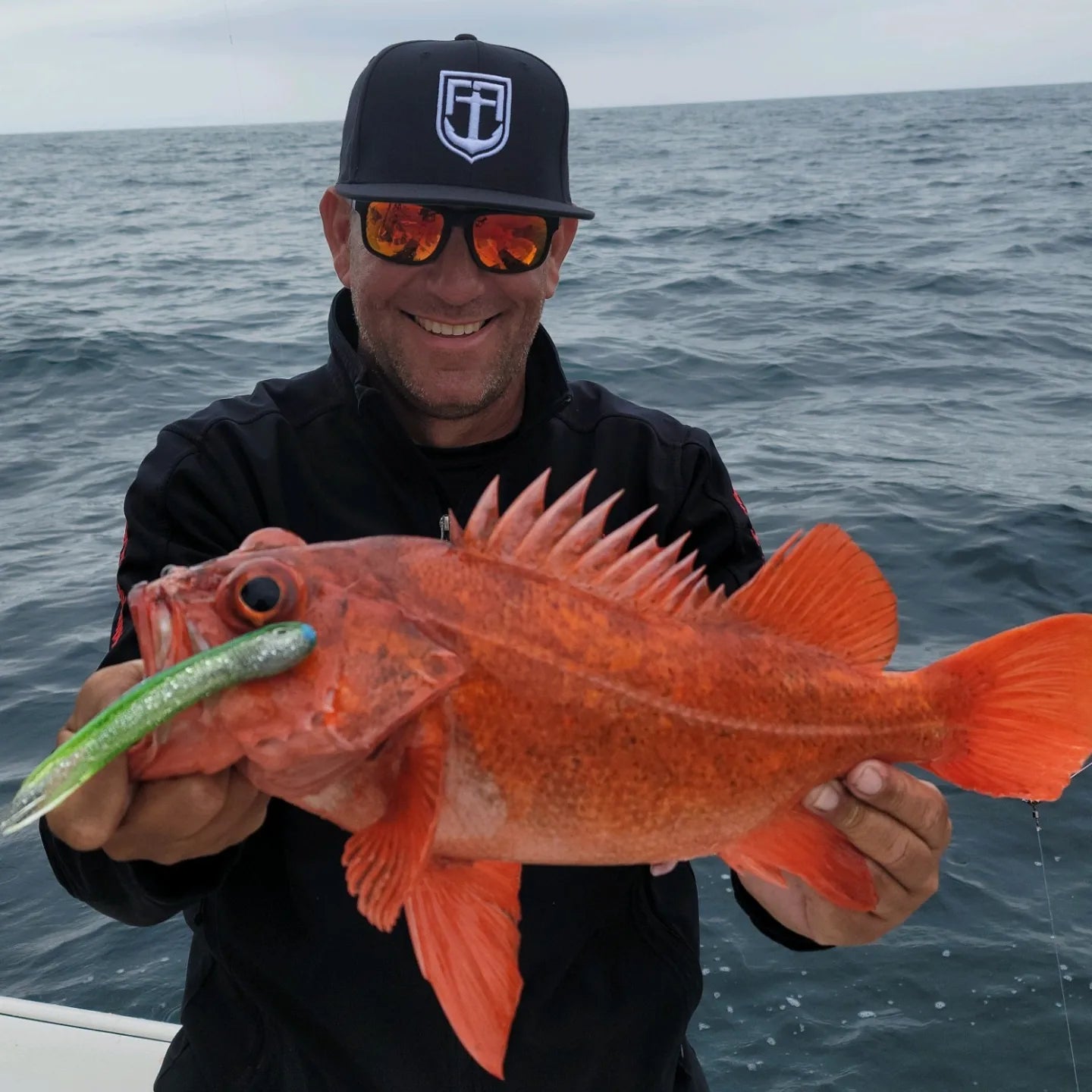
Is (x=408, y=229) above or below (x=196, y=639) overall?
above

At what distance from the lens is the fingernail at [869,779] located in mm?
2342

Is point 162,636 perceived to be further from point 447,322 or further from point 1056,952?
point 1056,952

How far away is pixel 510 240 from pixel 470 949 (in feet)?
5.90

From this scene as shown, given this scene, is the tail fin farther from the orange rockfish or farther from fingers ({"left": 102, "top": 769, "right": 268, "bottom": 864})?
fingers ({"left": 102, "top": 769, "right": 268, "bottom": 864})

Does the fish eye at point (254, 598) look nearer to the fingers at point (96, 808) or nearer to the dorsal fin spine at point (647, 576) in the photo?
the fingers at point (96, 808)

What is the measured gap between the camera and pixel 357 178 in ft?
9.87

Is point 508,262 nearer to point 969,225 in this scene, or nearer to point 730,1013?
point 730,1013

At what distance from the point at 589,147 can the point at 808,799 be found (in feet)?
210

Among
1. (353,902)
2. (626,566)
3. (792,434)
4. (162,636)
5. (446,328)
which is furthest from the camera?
(792,434)

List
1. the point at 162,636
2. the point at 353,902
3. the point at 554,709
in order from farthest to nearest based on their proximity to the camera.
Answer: the point at 353,902, the point at 554,709, the point at 162,636

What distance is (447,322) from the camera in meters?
3.04

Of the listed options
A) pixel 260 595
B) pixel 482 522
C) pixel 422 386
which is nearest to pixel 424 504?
pixel 422 386

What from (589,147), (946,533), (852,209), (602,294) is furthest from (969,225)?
(589,147)

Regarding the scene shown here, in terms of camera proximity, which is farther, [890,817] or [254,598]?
[890,817]
